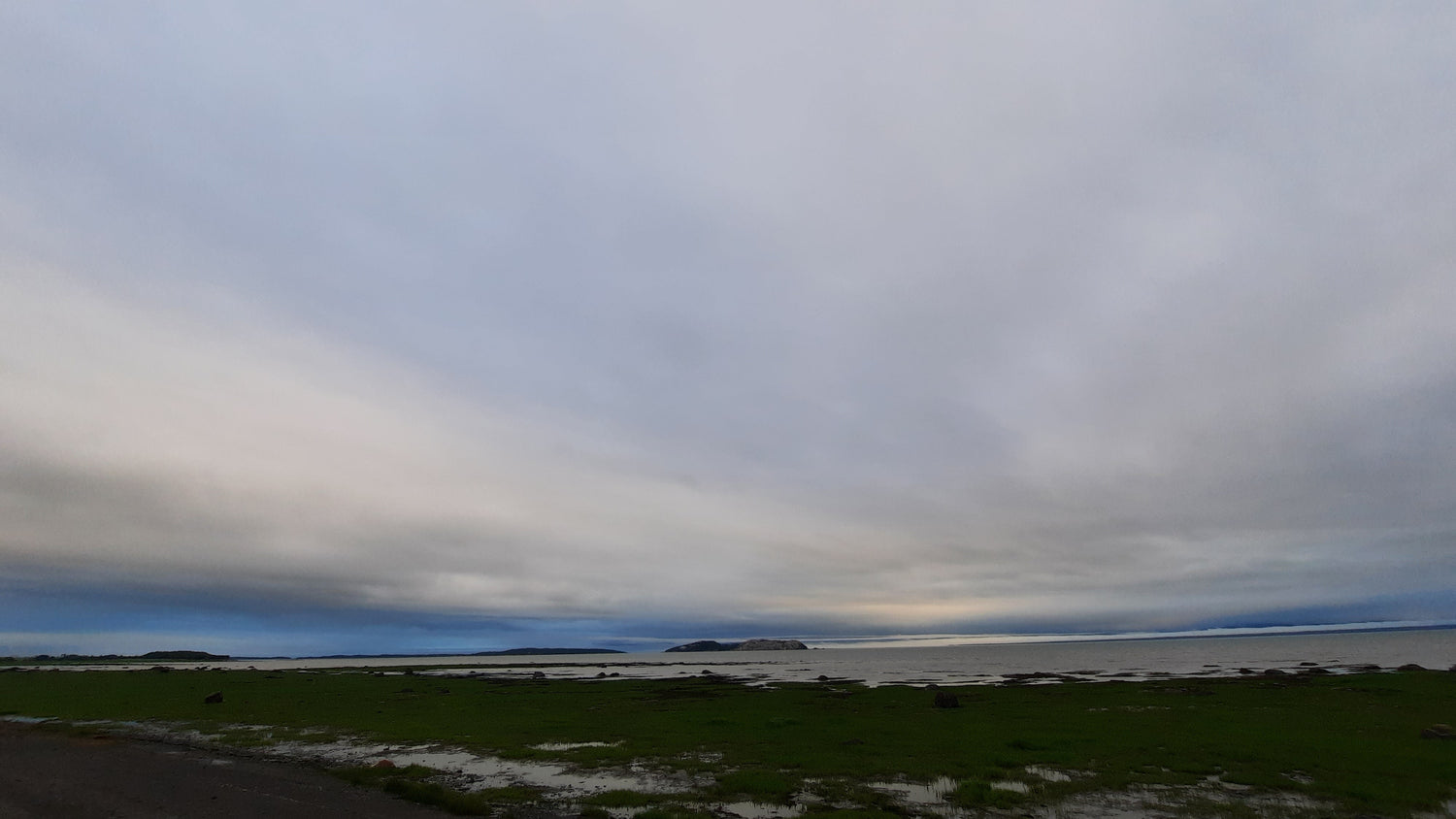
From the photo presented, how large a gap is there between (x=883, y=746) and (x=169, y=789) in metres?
30.3

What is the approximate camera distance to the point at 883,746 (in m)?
33.6

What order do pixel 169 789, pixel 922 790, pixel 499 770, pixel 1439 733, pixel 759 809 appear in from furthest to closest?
pixel 1439 733 < pixel 499 770 < pixel 169 789 < pixel 922 790 < pixel 759 809

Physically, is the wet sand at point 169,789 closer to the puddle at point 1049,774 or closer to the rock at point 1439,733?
the puddle at point 1049,774

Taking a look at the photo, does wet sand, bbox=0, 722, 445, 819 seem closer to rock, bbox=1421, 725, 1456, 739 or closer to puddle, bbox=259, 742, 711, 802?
puddle, bbox=259, 742, 711, 802

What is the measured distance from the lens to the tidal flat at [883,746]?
2311 cm

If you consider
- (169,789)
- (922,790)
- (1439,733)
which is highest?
(169,789)

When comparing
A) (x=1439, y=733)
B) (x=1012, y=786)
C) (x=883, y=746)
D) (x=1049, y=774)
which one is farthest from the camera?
(x=883, y=746)

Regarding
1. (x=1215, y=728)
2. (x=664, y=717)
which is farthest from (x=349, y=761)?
(x=1215, y=728)

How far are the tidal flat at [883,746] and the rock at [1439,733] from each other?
70cm

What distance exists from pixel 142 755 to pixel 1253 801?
159ft

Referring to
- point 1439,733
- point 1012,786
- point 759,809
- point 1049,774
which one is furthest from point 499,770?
point 1439,733

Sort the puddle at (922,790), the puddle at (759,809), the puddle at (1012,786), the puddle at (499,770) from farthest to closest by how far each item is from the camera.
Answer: the puddle at (499,770)
the puddle at (1012,786)
the puddle at (922,790)
the puddle at (759,809)

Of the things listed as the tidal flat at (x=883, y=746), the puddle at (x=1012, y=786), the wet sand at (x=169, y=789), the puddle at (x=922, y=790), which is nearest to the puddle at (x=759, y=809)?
the tidal flat at (x=883, y=746)

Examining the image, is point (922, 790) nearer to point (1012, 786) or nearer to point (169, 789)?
point (1012, 786)
